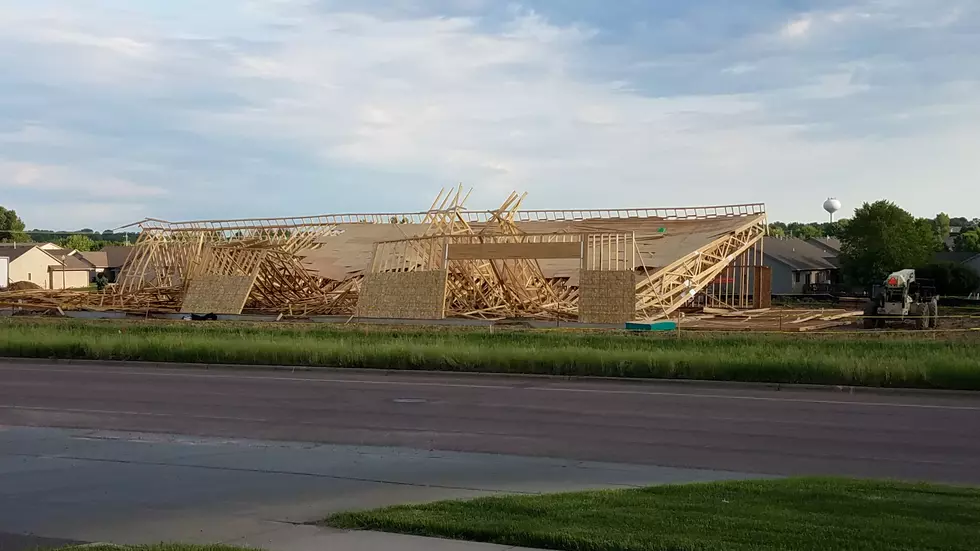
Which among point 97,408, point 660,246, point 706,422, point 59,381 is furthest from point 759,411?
point 660,246

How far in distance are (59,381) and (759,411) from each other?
48.1ft

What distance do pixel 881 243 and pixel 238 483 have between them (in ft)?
225

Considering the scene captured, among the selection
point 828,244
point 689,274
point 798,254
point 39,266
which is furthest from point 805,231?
point 689,274

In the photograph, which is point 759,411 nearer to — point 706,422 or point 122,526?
point 706,422

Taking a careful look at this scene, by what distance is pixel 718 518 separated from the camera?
27.9ft

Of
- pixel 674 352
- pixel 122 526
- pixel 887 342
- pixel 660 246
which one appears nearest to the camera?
pixel 122 526

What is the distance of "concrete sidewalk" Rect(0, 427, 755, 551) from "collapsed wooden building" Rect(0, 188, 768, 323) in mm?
26265

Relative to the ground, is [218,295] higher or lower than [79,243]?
lower

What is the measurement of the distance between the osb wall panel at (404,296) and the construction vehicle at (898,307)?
52.5ft

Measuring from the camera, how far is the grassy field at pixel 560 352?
2139cm

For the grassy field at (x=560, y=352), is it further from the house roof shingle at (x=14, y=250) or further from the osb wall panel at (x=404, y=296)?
the house roof shingle at (x=14, y=250)

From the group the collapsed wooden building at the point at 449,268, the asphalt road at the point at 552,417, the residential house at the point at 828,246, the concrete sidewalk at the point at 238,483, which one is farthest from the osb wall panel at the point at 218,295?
the residential house at the point at 828,246

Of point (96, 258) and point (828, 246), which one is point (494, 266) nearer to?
point (828, 246)

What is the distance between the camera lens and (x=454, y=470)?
39.6 ft
